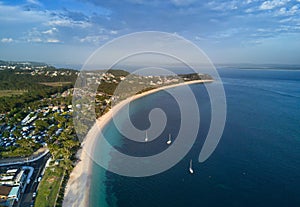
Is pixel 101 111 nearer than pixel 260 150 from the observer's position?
No

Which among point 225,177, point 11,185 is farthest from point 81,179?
point 225,177

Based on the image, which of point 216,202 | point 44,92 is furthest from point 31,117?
point 216,202

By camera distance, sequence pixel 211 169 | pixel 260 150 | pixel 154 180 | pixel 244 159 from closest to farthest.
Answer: pixel 154 180 < pixel 211 169 < pixel 244 159 < pixel 260 150

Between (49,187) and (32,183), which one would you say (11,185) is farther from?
(49,187)

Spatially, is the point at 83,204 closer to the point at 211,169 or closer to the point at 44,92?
the point at 211,169

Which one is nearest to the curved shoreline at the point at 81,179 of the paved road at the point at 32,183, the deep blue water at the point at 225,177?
the deep blue water at the point at 225,177
